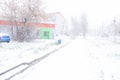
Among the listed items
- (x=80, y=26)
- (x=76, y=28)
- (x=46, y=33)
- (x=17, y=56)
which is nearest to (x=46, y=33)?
(x=46, y=33)

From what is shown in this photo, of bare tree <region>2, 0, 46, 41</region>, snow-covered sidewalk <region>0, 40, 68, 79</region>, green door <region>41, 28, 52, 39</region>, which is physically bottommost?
snow-covered sidewalk <region>0, 40, 68, 79</region>

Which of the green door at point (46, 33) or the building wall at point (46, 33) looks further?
the green door at point (46, 33)

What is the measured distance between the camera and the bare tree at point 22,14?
2948 cm

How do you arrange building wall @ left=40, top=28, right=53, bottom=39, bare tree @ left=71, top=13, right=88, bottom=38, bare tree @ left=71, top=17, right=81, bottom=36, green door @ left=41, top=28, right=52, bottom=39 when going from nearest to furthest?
1. building wall @ left=40, top=28, right=53, bottom=39
2. green door @ left=41, top=28, right=52, bottom=39
3. bare tree @ left=71, top=13, right=88, bottom=38
4. bare tree @ left=71, top=17, right=81, bottom=36

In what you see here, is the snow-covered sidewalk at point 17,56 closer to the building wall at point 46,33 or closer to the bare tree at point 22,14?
the bare tree at point 22,14

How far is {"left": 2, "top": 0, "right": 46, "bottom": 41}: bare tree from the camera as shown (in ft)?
96.7

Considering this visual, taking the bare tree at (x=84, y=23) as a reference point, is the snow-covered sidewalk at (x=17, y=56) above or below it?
below

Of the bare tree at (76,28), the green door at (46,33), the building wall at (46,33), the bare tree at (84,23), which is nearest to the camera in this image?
the building wall at (46,33)

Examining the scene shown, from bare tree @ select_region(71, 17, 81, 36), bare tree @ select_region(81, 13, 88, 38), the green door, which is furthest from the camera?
bare tree @ select_region(71, 17, 81, 36)

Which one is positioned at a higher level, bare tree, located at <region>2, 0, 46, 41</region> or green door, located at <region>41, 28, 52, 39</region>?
bare tree, located at <region>2, 0, 46, 41</region>

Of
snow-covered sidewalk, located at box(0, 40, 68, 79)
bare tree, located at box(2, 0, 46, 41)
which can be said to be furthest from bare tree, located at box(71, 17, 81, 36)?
snow-covered sidewalk, located at box(0, 40, 68, 79)

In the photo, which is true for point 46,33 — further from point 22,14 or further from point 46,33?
point 22,14

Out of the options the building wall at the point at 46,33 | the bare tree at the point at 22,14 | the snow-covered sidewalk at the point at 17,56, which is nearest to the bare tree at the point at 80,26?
the building wall at the point at 46,33

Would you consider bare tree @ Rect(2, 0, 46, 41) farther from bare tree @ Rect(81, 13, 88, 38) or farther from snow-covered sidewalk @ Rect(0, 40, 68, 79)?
bare tree @ Rect(81, 13, 88, 38)
